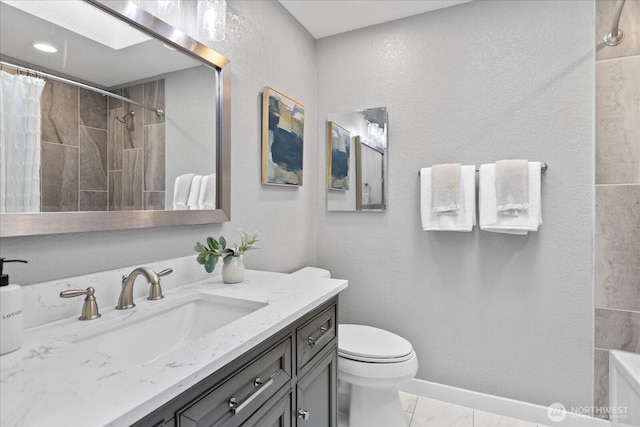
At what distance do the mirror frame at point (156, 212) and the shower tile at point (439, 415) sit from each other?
62.1 inches

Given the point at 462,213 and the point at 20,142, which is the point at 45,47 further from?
the point at 462,213

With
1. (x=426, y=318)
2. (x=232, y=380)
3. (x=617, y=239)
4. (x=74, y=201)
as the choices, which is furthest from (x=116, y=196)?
(x=617, y=239)

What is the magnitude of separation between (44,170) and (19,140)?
0.30 feet

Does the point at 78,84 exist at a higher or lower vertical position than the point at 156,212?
higher

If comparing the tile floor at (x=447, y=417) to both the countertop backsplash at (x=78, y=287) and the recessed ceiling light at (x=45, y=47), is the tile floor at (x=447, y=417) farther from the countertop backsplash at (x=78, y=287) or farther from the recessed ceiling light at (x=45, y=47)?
the recessed ceiling light at (x=45, y=47)

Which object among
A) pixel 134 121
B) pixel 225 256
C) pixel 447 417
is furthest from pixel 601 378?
pixel 134 121

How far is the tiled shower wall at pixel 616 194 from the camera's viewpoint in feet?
5.53

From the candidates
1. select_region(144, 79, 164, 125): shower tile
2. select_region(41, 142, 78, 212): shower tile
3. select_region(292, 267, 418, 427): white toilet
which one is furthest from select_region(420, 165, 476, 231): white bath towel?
select_region(41, 142, 78, 212): shower tile

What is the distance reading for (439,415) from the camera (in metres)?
1.93

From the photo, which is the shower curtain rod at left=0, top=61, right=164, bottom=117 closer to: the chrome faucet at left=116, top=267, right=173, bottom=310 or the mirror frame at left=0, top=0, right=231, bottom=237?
the mirror frame at left=0, top=0, right=231, bottom=237

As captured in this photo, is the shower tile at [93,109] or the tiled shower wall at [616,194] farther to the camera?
the tiled shower wall at [616,194]

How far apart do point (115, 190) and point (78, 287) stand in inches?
12.4

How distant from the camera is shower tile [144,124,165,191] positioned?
1184 mm

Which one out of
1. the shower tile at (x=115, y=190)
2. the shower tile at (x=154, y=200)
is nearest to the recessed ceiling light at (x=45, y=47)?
the shower tile at (x=115, y=190)
